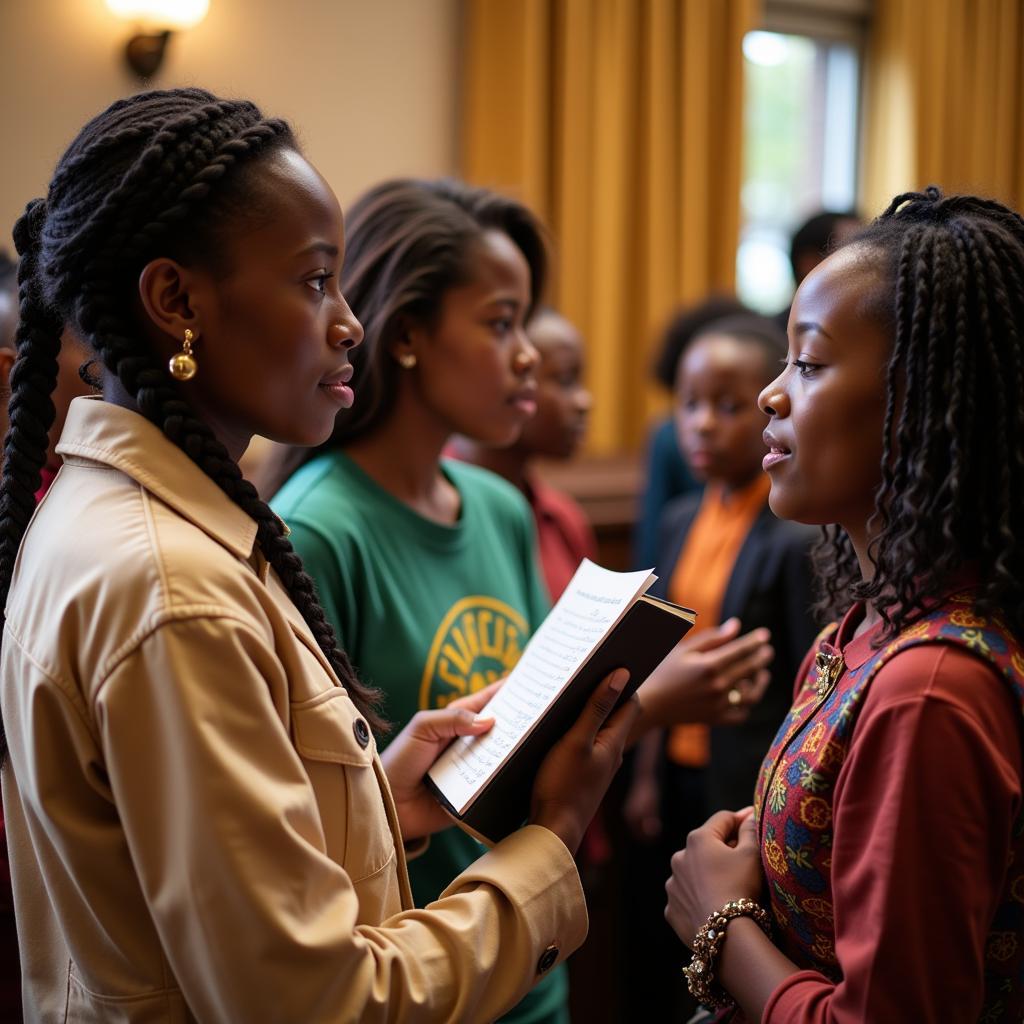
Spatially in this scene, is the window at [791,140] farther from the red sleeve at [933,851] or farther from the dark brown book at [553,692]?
the red sleeve at [933,851]

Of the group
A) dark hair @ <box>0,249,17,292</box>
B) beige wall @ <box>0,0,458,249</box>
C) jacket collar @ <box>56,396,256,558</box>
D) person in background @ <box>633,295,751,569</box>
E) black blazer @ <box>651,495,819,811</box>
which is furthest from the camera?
A: person in background @ <box>633,295,751,569</box>

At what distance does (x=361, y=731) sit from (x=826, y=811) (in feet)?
1.49

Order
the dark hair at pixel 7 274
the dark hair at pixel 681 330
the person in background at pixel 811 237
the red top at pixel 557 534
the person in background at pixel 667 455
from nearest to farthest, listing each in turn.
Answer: the dark hair at pixel 7 274, the red top at pixel 557 534, the person in background at pixel 667 455, the dark hair at pixel 681 330, the person in background at pixel 811 237

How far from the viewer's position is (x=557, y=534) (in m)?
2.72

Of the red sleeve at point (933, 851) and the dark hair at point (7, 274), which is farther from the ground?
the dark hair at point (7, 274)

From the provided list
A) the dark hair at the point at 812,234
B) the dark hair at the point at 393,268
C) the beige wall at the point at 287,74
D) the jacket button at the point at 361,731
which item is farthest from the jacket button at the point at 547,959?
the dark hair at the point at 812,234

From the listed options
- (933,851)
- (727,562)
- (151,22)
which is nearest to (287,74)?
(151,22)

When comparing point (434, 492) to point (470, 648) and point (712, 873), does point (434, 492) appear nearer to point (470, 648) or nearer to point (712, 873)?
point (470, 648)

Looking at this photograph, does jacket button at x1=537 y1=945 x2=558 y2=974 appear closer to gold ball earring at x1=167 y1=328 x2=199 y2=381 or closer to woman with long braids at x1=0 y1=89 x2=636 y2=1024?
woman with long braids at x1=0 y1=89 x2=636 y2=1024

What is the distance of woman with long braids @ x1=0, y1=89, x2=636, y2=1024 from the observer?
2.90 feet

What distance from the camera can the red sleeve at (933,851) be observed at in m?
0.93

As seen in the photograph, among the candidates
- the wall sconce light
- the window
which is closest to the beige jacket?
the wall sconce light

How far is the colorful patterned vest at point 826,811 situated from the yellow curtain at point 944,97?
14.9 feet

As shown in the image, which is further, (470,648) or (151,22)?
(151,22)
